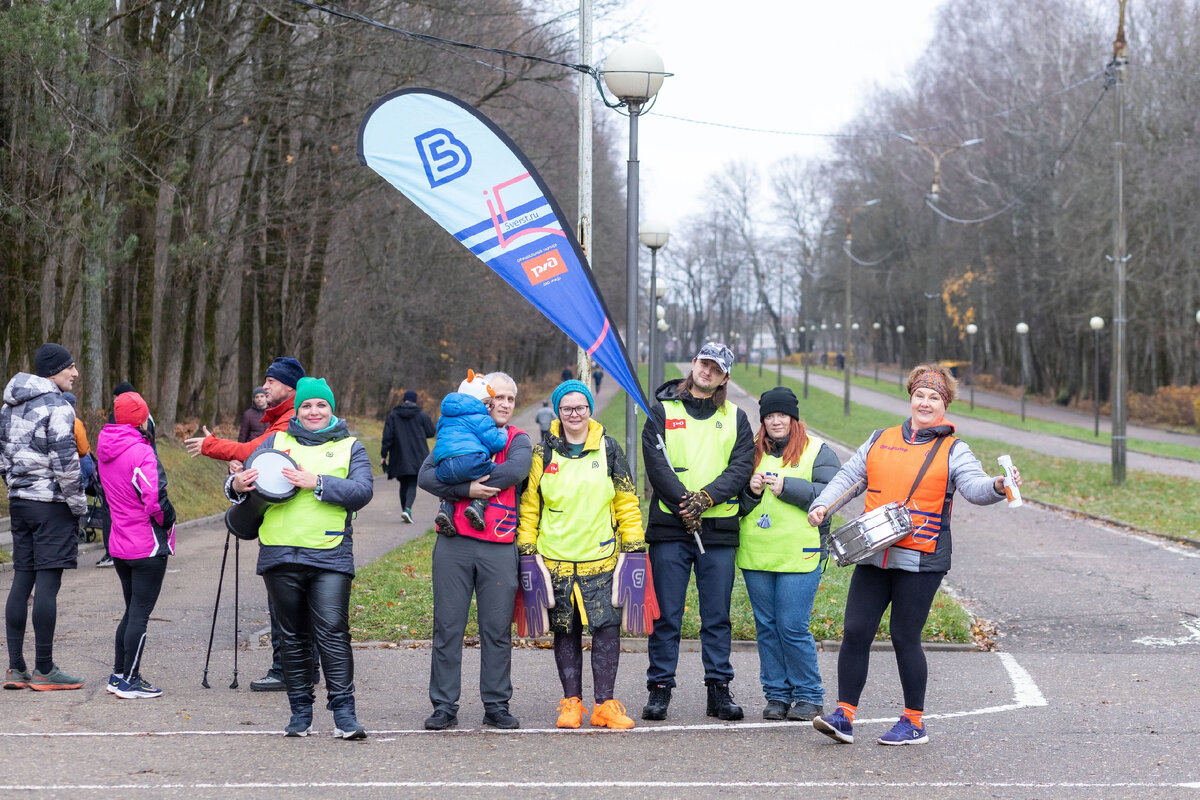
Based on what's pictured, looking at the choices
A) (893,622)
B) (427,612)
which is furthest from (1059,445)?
(893,622)

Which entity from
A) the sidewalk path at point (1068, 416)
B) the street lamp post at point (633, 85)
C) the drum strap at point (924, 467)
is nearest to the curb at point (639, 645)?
the street lamp post at point (633, 85)

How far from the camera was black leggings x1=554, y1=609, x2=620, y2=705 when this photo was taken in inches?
262

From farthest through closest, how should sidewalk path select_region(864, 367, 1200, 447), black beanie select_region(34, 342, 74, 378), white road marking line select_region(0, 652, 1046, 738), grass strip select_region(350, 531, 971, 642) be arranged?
1. sidewalk path select_region(864, 367, 1200, 447)
2. grass strip select_region(350, 531, 971, 642)
3. black beanie select_region(34, 342, 74, 378)
4. white road marking line select_region(0, 652, 1046, 738)

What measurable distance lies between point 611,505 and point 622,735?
114 centimetres

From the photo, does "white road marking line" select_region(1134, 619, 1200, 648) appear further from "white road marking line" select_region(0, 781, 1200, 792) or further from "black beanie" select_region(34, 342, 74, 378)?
"black beanie" select_region(34, 342, 74, 378)

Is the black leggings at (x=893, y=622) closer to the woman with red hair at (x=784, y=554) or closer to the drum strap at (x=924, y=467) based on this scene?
the drum strap at (x=924, y=467)

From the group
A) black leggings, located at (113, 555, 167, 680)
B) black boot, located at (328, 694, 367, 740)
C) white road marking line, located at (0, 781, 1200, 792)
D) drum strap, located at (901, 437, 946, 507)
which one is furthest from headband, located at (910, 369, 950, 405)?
black leggings, located at (113, 555, 167, 680)

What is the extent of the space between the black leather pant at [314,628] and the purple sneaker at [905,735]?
256 cm

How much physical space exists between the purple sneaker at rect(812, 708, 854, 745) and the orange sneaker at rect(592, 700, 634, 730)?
969mm

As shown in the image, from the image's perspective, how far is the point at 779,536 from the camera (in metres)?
6.91

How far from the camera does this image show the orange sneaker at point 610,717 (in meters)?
6.65

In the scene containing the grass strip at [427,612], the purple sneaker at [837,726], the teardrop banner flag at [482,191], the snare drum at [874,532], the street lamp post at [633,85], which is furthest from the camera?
the street lamp post at [633,85]

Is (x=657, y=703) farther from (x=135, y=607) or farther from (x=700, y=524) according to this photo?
(x=135, y=607)

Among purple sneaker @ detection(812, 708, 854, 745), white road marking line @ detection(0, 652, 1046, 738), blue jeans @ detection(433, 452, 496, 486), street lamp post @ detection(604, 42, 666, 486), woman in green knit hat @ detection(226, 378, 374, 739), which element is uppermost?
street lamp post @ detection(604, 42, 666, 486)
